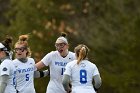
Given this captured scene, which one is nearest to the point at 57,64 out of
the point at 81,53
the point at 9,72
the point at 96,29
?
the point at 81,53

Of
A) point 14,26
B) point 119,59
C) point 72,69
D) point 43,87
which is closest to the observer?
point 72,69

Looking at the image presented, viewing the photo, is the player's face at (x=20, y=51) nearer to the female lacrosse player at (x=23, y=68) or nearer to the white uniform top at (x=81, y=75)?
the female lacrosse player at (x=23, y=68)

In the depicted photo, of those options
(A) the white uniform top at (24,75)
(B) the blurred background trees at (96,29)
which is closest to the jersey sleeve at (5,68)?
(A) the white uniform top at (24,75)

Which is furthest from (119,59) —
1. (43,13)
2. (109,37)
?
(43,13)

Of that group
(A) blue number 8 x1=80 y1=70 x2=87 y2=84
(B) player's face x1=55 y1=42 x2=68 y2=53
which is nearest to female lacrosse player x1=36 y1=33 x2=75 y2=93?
(B) player's face x1=55 y1=42 x2=68 y2=53

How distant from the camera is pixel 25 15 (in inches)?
1797

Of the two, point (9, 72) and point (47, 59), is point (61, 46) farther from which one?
point (9, 72)

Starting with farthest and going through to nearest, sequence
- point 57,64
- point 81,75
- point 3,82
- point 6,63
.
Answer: point 57,64 → point 81,75 → point 6,63 → point 3,82

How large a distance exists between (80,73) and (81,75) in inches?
1.5

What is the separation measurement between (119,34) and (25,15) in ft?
16.0

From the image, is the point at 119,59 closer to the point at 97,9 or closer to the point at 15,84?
the point at 97,9

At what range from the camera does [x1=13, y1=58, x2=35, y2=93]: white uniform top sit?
16188mm

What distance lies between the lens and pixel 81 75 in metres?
15.9

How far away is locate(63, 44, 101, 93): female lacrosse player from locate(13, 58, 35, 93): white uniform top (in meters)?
0.74
